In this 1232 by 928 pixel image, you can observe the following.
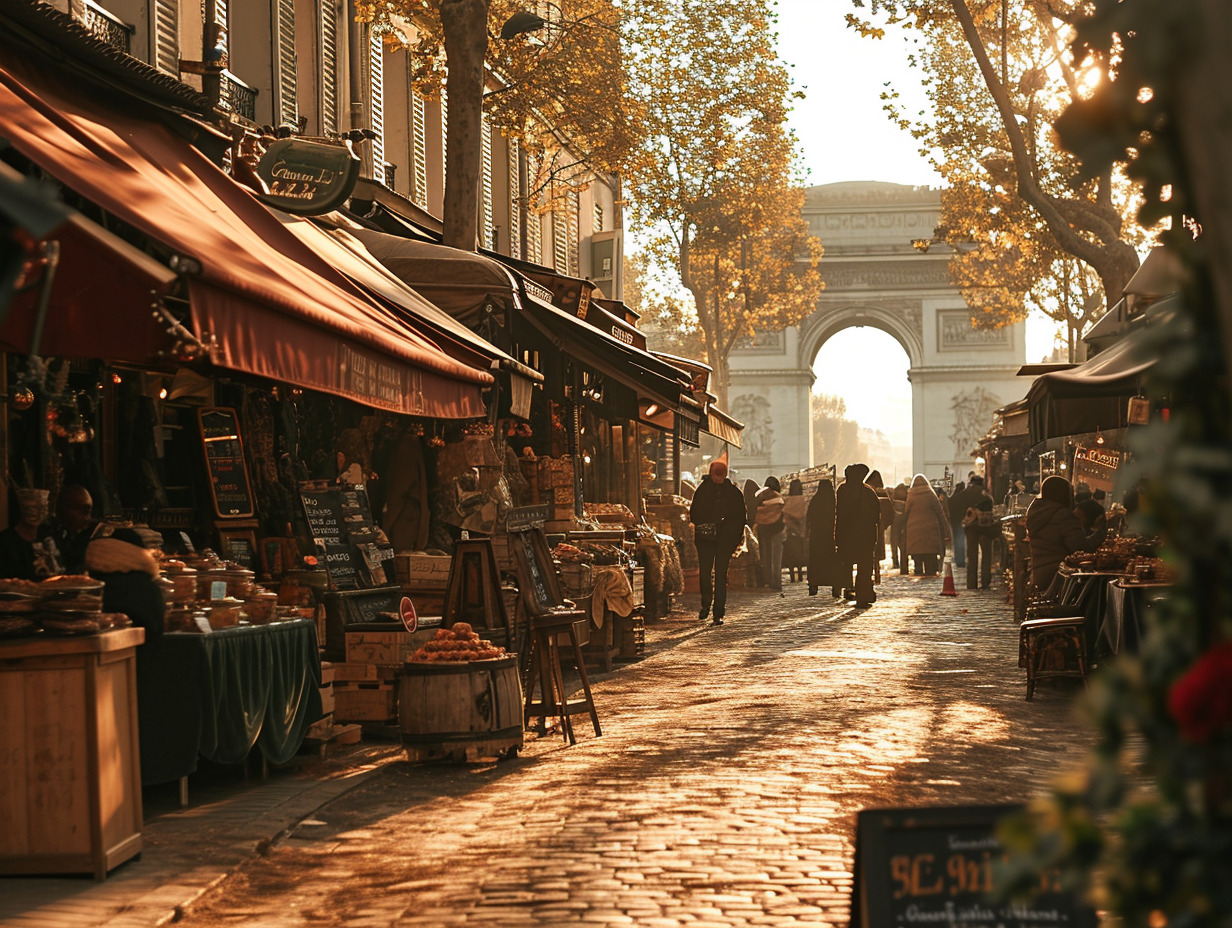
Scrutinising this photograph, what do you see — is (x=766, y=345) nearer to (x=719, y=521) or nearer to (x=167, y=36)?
(x=719, y=521)

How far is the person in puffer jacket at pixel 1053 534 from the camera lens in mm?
13234

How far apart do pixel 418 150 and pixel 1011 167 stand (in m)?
11.5

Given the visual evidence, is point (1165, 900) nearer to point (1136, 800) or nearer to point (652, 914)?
point (1136, 800)

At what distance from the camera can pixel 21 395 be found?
866cm

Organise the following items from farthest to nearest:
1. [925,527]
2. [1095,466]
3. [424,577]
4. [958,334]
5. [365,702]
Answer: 1. [958,334]
2. [925,527]
3. [1095,466]
4. [424,577]
5. [365,702]

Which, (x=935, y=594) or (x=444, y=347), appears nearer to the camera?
(x=444, y=347)

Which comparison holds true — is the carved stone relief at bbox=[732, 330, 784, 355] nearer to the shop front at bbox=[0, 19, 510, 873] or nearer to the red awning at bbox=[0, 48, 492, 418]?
the shop front at bbox=[0, 19, 510, 873]

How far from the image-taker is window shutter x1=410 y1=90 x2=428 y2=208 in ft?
70.7

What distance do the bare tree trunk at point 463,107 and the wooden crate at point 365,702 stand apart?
6.41m

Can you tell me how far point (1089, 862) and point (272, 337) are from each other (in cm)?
573

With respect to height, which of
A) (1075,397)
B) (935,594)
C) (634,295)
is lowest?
(935,594)

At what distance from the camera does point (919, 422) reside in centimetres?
5625

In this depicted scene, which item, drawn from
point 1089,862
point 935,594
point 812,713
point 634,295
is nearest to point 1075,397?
point 812,713

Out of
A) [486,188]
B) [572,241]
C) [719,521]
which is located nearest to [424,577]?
[719,521]
